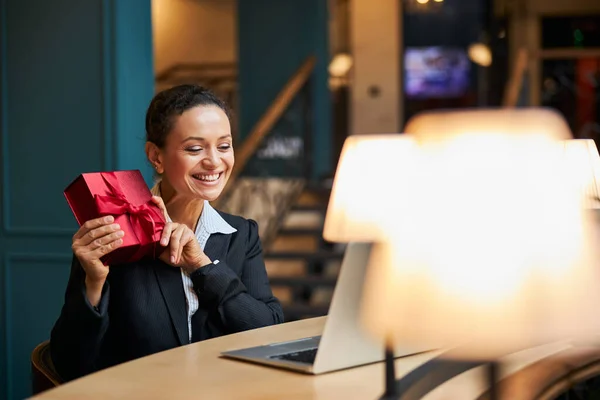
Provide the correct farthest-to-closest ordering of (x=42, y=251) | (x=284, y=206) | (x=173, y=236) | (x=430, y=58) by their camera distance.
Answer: (x=430, y=58) < (x=284, y=206) < (x=42, y=251) < (x=173, y=236)

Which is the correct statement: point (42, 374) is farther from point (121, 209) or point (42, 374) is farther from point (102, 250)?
point (121, 209)

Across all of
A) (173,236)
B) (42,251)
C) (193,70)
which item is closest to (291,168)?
(193,70)

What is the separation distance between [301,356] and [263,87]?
8.25m

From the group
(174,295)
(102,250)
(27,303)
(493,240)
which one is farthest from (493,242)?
(27,303)

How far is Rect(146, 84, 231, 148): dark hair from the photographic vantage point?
2592 millimetres

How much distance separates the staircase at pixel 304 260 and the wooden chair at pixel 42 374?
16.9 feet

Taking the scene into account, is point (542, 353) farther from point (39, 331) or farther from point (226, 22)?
point (226, 22)

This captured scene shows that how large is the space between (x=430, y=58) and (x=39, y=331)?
557 inches

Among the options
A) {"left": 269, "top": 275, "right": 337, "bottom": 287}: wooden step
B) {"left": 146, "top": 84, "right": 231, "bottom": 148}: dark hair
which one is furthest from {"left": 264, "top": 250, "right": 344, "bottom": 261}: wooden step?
{"left": 146, "top": 84, "right": 231, "bottom": 148}: dark hair

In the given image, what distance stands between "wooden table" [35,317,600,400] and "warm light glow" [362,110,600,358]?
11.1 inches

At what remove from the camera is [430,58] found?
Answer: 18016 millimetres

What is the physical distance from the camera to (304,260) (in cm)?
866

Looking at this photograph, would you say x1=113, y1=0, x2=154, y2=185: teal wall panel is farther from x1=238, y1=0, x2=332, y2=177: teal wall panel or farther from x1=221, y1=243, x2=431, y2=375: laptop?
x1=238, y1=0, x2=332, y2=177: teal wall panel

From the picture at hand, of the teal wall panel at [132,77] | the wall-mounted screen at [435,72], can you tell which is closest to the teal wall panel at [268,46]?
the teal wall panel at [132,77]
